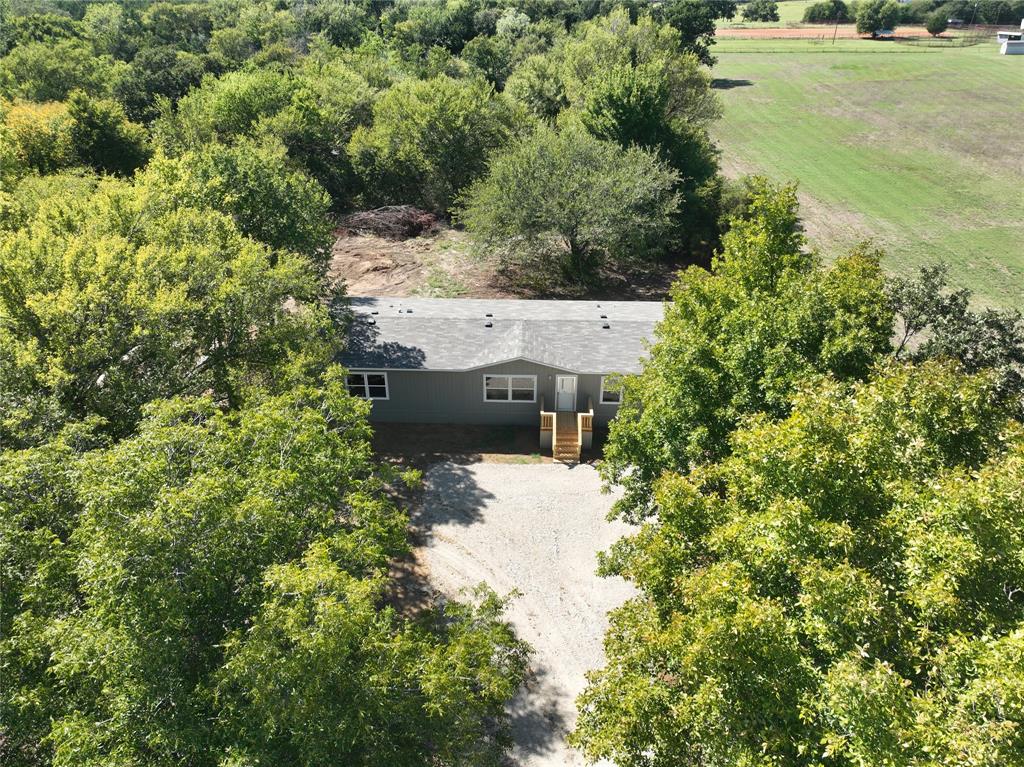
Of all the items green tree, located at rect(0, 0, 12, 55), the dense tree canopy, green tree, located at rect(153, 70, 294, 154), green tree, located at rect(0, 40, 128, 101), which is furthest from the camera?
green tree, located at rect(0, 0, 12, 55)

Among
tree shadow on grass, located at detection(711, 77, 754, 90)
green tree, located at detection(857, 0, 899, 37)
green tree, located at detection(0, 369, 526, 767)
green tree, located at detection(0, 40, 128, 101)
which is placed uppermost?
green tree, located at detection(857, 0, 899, 37)

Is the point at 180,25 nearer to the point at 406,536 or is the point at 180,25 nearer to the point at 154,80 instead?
the point at 154,80

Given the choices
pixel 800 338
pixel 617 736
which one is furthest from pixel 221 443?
pixel 800 338

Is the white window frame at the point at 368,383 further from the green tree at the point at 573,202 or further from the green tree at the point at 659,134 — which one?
the green tree at the point at 659,134

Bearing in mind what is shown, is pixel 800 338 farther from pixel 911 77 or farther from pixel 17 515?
pixel 911 77

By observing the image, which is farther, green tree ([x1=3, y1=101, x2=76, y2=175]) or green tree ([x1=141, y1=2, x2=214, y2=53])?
green tree ([x1=141, y1=2, x2=214, y2=53])

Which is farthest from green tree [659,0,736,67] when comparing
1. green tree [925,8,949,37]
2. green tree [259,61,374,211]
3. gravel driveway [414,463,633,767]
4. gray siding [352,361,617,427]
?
gravel driveway [414,463,633,767]

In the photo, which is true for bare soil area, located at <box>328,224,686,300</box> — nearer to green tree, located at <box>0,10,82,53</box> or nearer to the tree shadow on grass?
the tree shadow on grass
